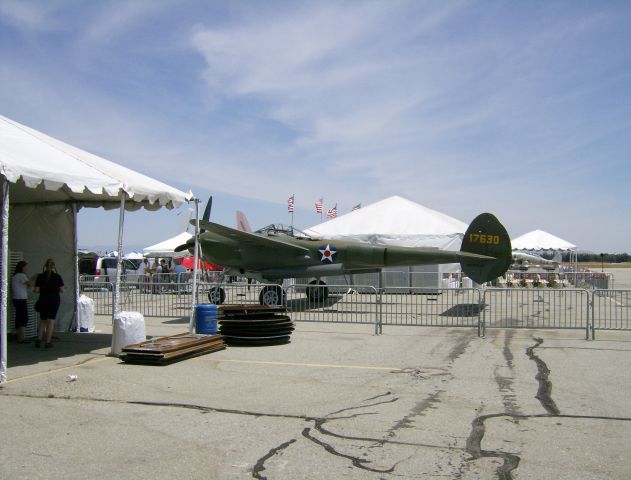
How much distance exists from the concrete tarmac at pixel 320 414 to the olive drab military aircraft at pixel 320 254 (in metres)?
7.13

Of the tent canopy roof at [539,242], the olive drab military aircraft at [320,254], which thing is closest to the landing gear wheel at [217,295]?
the olive drab military aircraft at [320,254]

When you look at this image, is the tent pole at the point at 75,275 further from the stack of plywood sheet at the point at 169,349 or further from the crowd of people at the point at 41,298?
the stack of plywood sheet at the point at 169,349

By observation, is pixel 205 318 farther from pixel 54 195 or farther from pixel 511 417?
pixel 511 417

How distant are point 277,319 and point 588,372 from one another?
5.37 metres

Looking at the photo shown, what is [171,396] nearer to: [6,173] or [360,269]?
[6,173]

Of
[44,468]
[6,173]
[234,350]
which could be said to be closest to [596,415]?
[44,468]

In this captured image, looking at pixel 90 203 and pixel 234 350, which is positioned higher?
pixel 90 203

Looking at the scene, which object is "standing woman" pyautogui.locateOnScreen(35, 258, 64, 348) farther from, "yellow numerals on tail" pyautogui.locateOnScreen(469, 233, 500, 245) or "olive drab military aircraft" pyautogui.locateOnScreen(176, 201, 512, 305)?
"yellow numerals on tail" pyautogui.locateOnScreen(469, 233, 500, 245)

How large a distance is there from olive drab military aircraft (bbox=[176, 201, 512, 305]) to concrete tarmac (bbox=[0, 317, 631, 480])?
Result: 7.13 meters

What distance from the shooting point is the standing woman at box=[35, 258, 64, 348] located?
31.7 ft

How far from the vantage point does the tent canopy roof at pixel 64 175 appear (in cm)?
756

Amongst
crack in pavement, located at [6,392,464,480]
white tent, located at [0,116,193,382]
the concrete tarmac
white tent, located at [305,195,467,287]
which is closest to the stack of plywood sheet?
the concrete tarmac

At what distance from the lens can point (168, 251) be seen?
38062 mm

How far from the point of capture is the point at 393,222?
94.7 ft
